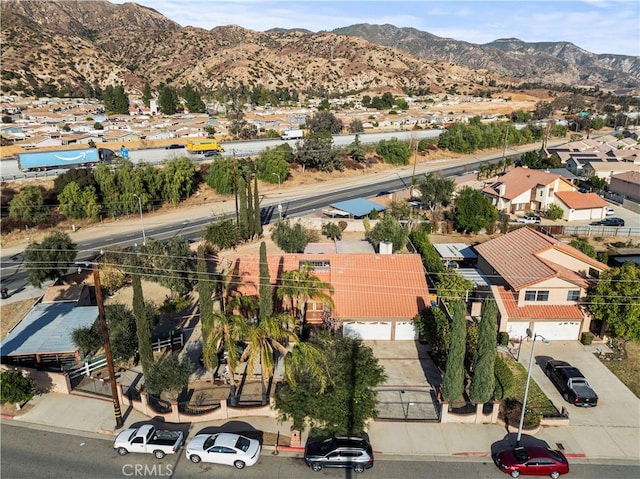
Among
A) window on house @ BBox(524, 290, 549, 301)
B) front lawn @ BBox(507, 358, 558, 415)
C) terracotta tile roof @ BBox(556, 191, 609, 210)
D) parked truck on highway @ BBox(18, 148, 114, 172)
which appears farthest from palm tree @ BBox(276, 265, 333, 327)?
parked truck on highway @ BBox(18, 148, 114, 172)

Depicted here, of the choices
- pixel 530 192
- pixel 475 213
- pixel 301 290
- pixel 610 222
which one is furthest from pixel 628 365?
pixel 530 192

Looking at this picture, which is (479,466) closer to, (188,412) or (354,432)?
(354,432)

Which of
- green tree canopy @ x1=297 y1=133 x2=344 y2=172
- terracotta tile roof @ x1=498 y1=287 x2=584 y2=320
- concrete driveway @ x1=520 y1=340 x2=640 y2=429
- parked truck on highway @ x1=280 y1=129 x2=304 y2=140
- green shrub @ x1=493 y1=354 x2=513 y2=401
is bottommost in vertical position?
concrete driveway @ x1=520 y1=340 x2=640 y2=429

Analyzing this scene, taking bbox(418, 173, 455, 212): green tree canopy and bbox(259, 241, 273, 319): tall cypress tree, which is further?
bbox(418, 173, 455, 212): green tree canopy

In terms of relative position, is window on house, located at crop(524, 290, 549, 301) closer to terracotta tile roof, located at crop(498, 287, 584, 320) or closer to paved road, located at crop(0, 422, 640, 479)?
terracotta tile roof, located at crop(498, 287, 584, 320)

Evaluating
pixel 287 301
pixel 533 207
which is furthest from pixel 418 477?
pixel 533 207

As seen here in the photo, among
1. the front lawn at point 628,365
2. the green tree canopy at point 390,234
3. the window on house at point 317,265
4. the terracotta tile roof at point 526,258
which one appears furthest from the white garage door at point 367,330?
the green tree canopy at point 390,234

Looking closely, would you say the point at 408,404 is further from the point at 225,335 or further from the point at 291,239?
the point at 291,239
